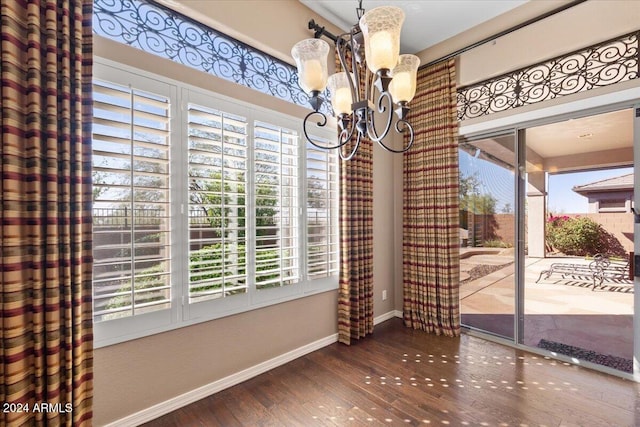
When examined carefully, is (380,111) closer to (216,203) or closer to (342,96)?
(342,96)

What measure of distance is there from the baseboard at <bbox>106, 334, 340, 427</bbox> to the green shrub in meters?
2.53

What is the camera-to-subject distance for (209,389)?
218 centimetres

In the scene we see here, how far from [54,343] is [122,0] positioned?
6.82 feet

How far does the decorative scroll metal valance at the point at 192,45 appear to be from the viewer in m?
1.84

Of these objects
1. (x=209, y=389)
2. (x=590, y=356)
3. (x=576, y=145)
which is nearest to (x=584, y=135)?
(x=576, y=145)

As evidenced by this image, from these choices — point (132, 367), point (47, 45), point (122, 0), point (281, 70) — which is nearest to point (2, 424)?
point (132, 367)

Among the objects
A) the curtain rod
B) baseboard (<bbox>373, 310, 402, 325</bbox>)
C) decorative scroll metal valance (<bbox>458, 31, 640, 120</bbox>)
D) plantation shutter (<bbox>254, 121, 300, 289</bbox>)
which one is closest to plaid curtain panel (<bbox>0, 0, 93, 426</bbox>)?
plantation shutter (<bbox>254, 121, 300, 289</bbox>)

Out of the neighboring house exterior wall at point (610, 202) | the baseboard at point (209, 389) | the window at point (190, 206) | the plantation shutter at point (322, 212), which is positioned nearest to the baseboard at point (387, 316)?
Answer: the baseboard at point (209, 389)

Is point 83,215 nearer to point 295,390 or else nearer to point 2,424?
point 2,424

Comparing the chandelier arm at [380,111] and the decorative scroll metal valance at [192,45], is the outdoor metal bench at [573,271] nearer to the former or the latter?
the chandelier arm at [380,111]

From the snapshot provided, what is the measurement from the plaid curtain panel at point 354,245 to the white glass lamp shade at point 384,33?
1667 mm

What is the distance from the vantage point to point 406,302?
3596mm

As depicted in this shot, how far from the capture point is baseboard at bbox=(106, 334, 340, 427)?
6.13 ft

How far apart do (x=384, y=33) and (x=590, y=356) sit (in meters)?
3.23
